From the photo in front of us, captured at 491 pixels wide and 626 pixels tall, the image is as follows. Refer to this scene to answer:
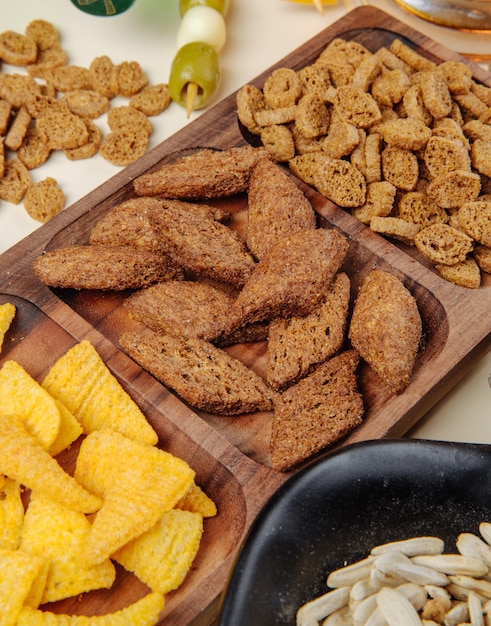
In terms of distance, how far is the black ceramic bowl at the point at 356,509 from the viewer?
1.15 metres

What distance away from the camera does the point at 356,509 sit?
1226mm

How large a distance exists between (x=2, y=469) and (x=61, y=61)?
5.04 ft

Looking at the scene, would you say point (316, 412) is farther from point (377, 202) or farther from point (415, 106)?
point (415, 106)

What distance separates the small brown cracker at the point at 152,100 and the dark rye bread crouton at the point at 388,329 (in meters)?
1.01

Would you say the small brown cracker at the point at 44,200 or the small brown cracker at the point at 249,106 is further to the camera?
the small brown cracker at the point at 44,200

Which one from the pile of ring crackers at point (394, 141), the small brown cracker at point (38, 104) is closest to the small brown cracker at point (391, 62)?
the pile of ring crackers at point (394, 141)

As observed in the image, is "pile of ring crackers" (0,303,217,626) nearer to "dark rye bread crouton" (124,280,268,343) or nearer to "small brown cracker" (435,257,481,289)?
"dark rye bread crouton" (124,280,268,343)

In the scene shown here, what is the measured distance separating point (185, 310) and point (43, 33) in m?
1.32

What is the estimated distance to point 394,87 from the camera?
2010 millimetres

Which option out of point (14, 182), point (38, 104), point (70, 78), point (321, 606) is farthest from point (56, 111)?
point (321, 606)

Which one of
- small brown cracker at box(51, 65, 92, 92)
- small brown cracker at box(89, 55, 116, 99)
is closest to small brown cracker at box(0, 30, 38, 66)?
small brown cracker at box(51, 65, 92, 92)

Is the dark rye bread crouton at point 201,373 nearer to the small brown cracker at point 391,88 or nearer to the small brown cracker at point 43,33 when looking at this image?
the small brown cracker at point 391,88

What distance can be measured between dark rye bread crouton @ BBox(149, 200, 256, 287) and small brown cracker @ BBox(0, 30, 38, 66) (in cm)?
97

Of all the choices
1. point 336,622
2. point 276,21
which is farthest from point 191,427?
point 276,21
